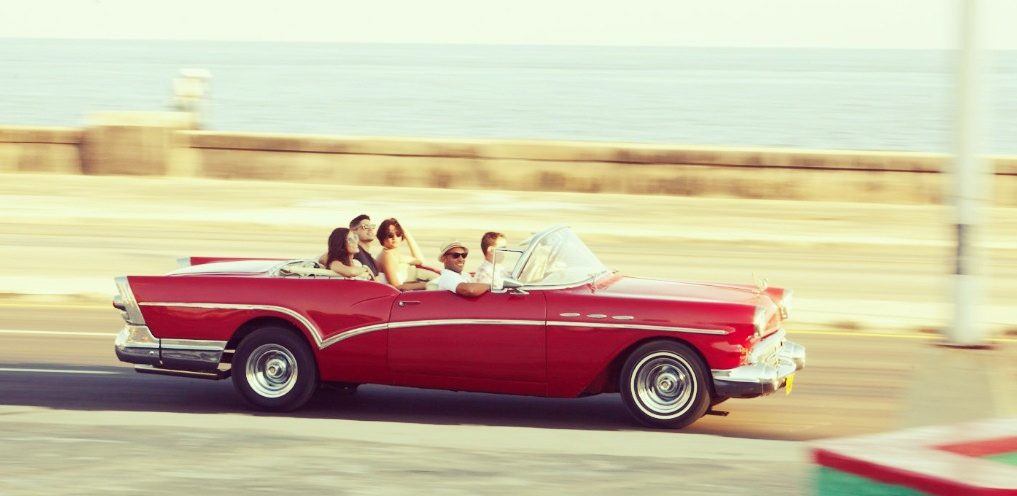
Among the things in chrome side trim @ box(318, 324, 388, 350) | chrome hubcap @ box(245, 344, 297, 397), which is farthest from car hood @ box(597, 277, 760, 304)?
chrome hubcap @ box(245, 344, 297, 397)

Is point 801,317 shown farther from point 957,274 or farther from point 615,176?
point 615,176

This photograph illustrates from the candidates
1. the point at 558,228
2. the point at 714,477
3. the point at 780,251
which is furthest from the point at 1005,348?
the point at 780,251

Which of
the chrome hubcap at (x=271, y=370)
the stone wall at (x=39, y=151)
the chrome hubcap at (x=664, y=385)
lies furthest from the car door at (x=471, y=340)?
the stone wall at (x=39, y=151)

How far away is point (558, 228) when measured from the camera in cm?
971

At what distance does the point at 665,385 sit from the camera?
910cm

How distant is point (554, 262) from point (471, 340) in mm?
754

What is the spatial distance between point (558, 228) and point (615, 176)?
18.6 meters

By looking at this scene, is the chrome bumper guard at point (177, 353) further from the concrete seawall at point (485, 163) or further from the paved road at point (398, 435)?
the concrete seawall at point (485, 163)

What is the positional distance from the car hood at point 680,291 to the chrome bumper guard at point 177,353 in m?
2.58

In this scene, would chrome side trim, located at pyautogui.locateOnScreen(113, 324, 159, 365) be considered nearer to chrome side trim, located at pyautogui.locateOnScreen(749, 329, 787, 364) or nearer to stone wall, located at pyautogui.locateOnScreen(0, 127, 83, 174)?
chrome side trim, located at pyautogui.locateOnScreen(749, 329, 787, 364)

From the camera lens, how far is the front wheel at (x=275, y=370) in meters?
9.53

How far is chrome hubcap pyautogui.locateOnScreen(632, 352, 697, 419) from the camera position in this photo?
9008 mm

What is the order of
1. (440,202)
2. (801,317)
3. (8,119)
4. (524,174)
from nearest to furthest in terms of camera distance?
(801,317) < (440,202) < (524,174) < (8,119)

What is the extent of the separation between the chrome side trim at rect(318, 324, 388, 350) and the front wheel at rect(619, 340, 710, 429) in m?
1.58
